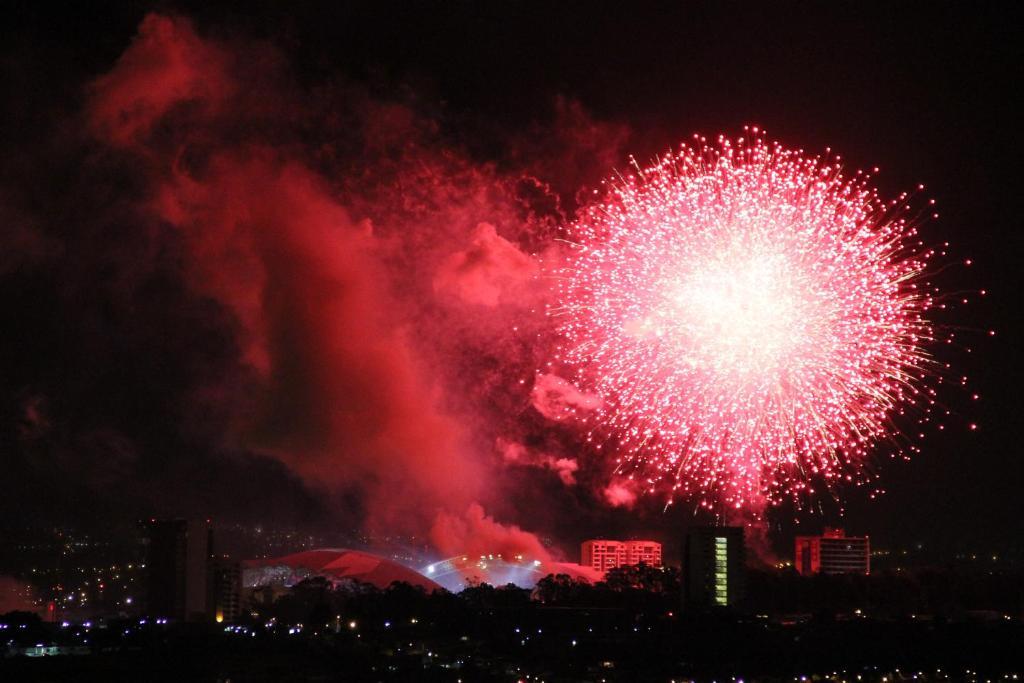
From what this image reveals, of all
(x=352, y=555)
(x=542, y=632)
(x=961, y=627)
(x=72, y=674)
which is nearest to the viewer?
(x=72, y=674)

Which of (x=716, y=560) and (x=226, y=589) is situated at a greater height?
(x=716, y=560)

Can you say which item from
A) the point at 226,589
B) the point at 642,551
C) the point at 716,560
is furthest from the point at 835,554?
Result: the point at 226,589

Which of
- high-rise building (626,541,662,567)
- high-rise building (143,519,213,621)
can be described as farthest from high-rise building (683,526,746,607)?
high-rise building (143,519,213,621)

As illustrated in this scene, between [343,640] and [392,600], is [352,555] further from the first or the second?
[343,640]

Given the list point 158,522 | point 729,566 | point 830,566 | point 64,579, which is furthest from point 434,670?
point 830,566

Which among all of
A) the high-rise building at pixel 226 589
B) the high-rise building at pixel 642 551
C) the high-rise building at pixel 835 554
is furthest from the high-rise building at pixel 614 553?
the high-rise building at pixel 226 589

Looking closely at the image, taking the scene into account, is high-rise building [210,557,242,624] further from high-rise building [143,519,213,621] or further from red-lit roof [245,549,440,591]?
red-lit roof [245,549,440,591]

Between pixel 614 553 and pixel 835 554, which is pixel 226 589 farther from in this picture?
pixel 835 554
